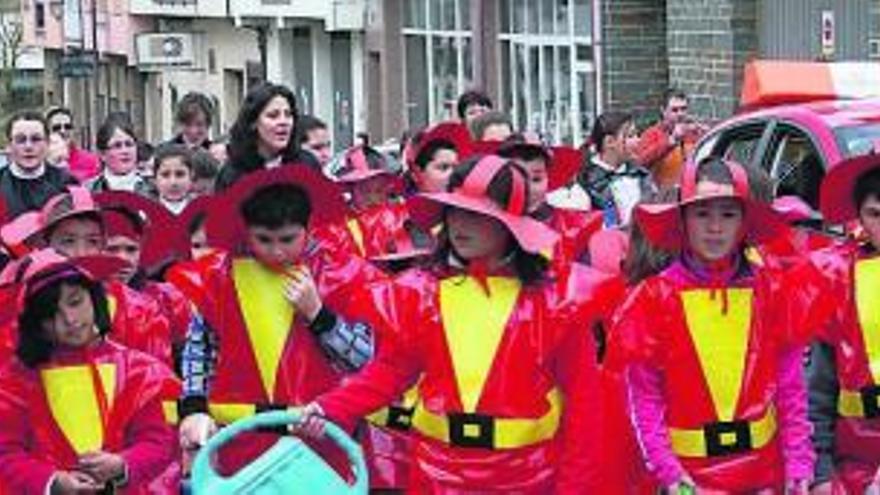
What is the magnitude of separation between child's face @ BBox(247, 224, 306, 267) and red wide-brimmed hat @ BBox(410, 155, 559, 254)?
425 millimetres

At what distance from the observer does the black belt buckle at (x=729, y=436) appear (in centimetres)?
643

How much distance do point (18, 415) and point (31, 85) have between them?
64554mm

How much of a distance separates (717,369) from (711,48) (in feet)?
52.4

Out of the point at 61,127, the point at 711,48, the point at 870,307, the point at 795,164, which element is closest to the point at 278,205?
the point at 870,307

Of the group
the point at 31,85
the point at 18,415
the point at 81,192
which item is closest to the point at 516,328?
the point at 18,415

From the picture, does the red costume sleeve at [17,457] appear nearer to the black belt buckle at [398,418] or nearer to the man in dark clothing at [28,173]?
the black belt buckle at [398,418]

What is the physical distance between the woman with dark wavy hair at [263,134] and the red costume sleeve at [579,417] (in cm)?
186

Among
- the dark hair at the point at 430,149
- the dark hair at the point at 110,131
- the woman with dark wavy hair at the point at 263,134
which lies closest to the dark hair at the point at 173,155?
the dark hair at the point at 430,149

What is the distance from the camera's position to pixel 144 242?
8375 millimetres

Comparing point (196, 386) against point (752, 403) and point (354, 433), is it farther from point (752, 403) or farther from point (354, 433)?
point (752, 403)

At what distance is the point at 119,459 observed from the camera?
22.5 feet

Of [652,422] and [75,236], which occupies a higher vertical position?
[75,236]

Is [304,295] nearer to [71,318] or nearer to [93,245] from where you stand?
[71,318]

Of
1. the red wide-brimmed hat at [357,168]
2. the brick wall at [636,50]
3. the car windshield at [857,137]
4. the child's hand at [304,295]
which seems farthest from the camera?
the brick wall at [636,50]
